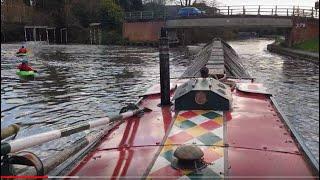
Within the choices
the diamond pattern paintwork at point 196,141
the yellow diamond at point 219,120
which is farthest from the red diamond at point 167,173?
the yellow diamond at point 219,120

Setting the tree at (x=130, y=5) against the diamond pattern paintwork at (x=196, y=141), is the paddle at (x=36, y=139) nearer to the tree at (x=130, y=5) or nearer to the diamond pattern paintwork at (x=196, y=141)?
the diamond pattern paintwork at (x=196, y=141)

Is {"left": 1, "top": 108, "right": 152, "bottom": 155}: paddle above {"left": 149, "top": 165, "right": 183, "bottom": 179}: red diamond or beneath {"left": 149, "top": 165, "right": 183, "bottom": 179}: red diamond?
Result: above

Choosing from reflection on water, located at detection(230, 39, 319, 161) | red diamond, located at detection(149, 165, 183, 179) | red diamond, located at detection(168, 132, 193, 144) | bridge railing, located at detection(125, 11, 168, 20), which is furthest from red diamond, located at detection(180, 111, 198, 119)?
bridge railing, located at detection(125, 11, 168, 20)

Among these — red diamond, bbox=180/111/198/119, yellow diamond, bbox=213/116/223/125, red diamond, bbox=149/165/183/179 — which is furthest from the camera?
red diamond, bbox=180/111/198/119

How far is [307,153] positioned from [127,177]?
10.5ft

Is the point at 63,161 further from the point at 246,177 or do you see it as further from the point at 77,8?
the point at 77,8

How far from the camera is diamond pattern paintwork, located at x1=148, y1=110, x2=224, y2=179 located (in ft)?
23.0

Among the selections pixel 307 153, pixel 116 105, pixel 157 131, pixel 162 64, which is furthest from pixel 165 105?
pixel 116 105

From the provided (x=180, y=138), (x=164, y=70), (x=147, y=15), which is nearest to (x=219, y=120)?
(x=180, y=138)

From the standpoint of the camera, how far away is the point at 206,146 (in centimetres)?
820

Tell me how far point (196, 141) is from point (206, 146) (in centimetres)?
40

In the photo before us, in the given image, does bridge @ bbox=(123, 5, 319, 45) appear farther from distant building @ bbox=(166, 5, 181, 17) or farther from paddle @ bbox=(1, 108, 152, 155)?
paddle @ bbox=(1, 108, 152, 155)

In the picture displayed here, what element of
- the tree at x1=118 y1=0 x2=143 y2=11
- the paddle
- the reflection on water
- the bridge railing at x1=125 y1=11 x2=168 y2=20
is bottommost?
the reflection on water

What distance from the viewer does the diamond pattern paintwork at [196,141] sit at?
23.0 feet
